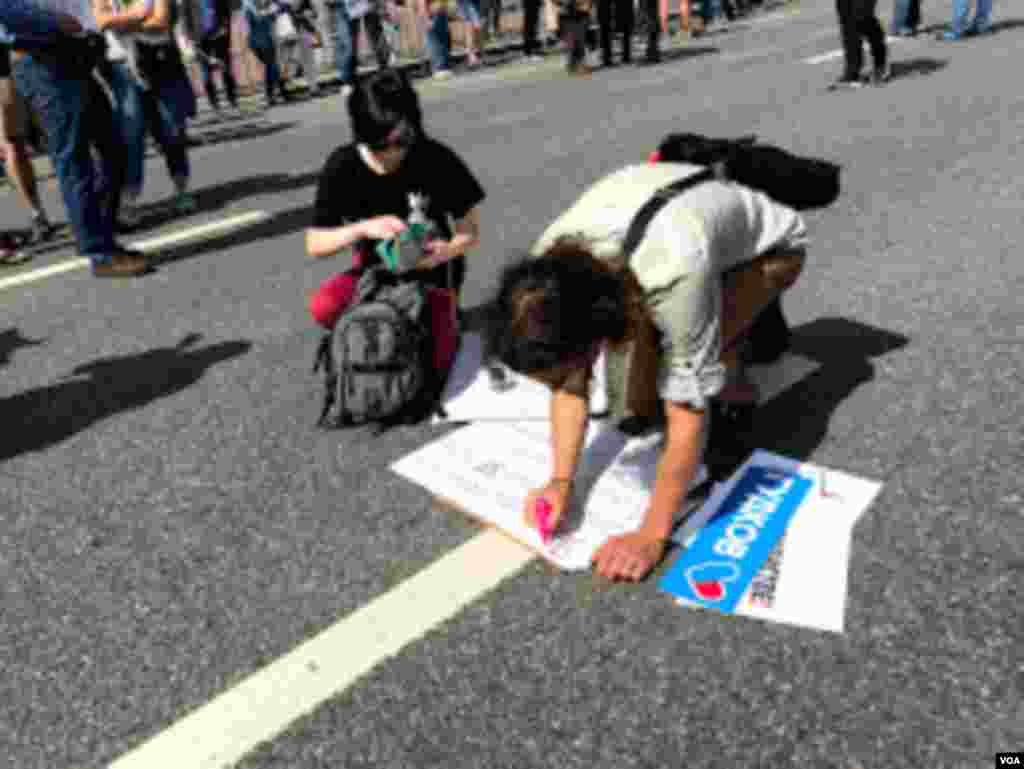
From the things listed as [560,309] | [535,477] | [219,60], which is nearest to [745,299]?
Result: [535,477]

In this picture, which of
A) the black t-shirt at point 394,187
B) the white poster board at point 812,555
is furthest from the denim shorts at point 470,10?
the white poster board at point 812,555

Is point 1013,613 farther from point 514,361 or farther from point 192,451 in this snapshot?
point 192,451

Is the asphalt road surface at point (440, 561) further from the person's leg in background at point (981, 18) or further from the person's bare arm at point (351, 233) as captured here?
the person's leg in background at point (981, 18)

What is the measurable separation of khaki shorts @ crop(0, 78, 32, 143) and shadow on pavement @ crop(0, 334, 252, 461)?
2300 millimetres

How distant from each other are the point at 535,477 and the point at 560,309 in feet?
2.86

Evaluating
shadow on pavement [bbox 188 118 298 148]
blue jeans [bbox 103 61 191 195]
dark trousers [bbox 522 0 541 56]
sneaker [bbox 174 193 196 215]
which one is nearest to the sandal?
blue jeans [bbox 103 61 191 195]

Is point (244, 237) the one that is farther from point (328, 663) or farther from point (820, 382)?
point (328, 663)

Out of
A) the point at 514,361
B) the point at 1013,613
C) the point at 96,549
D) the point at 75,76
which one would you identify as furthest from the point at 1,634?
the point at 75,76

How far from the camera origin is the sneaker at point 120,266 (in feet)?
14.2

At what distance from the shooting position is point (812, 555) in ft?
6.06

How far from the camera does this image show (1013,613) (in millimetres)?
1632

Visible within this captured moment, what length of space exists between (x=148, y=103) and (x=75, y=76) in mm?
1293

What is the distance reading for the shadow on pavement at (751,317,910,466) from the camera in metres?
2.31

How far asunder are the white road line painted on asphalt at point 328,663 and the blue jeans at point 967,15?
9.07 meters
